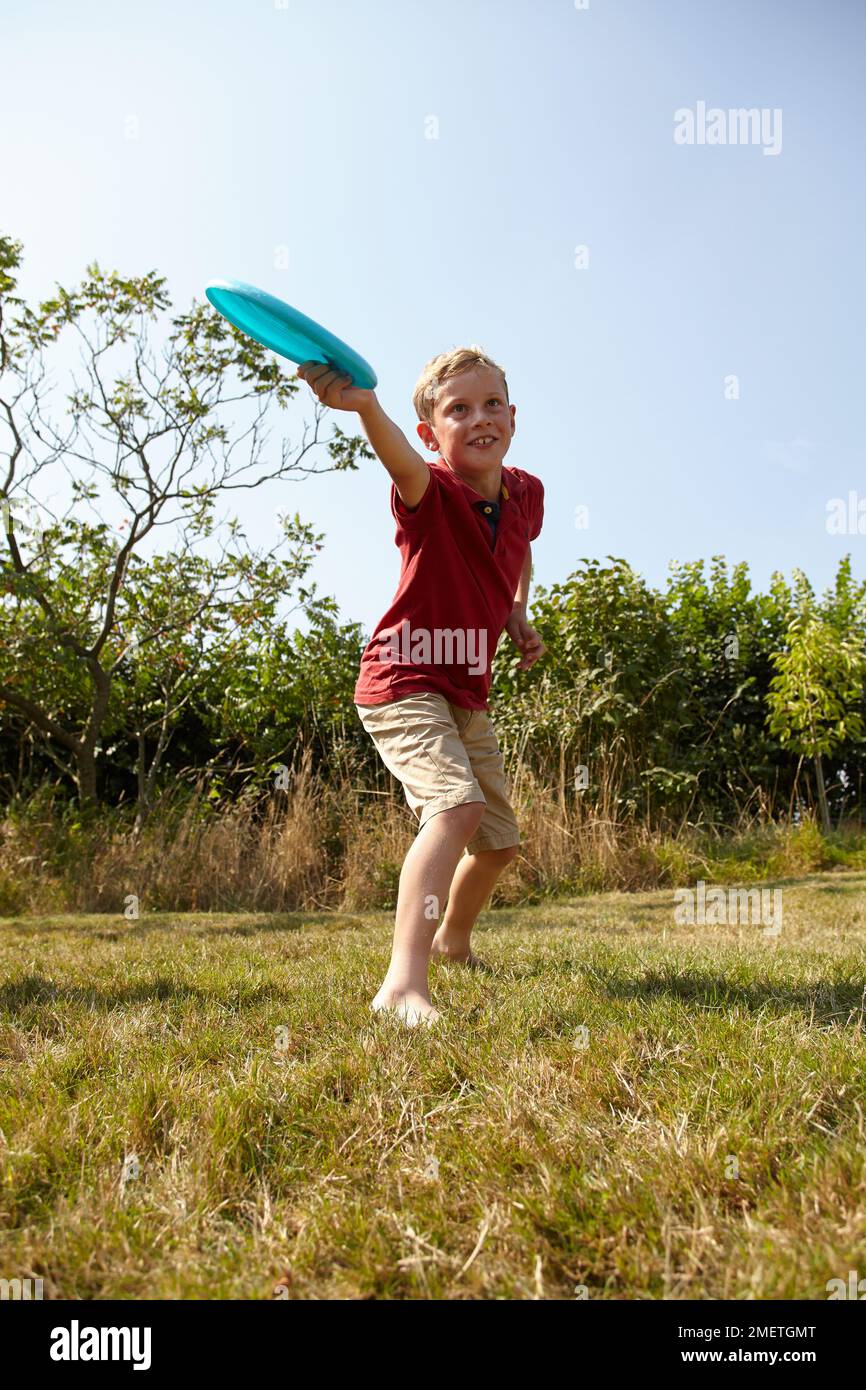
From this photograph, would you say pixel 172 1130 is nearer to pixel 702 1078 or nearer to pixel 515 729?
pixel 702 1078

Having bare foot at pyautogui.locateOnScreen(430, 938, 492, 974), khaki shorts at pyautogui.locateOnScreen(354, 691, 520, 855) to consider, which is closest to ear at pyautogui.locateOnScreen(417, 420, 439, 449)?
khaki shorts at pyautogui.locateOnScreen(354, 691, 520, 855)

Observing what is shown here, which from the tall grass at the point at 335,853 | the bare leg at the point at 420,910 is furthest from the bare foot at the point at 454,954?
the tall grass at the point at 335,853

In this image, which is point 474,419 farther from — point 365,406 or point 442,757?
point 442,757

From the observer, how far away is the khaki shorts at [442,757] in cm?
266

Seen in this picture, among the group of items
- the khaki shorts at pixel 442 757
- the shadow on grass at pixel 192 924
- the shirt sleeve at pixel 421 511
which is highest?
the shirt sleeve at pixel 421 511

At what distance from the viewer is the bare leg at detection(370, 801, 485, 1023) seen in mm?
2395

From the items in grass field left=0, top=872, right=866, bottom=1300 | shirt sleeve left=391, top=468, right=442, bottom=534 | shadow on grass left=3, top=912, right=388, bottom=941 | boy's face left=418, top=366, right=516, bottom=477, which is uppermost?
boy's face left=418, top=366, right=516, bottom=477

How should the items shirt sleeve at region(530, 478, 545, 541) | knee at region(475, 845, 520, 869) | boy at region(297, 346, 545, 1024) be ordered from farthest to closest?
shirt sleeve at region(530, 478, 545, 541)
knee at region(475, 845, 520, 869)
boy at region(297, 346, 545, 1024)

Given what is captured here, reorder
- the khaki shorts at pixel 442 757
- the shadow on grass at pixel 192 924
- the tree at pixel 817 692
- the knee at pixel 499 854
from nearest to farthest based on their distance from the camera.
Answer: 1. the khaki shorts at pixel 442 757
2. the knee at pixel 499 854
3. the shadow on grass at pixel 192 924
4. the tree at pixel 817 692

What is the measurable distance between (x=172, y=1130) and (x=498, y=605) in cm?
188

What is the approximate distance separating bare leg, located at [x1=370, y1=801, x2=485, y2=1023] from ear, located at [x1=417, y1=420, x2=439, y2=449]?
1277 millimetres

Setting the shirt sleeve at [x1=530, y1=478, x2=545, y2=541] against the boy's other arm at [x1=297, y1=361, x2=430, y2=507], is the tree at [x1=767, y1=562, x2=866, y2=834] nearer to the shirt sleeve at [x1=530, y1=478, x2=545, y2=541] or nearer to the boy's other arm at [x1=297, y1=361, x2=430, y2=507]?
the shirt sleeve at [x1=530, y1=478, x2=545, y2=541]

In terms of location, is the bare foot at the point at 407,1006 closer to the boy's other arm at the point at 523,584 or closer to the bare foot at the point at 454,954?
the bare foot at the point at 454,954

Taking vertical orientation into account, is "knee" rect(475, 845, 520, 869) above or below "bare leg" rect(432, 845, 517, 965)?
above
